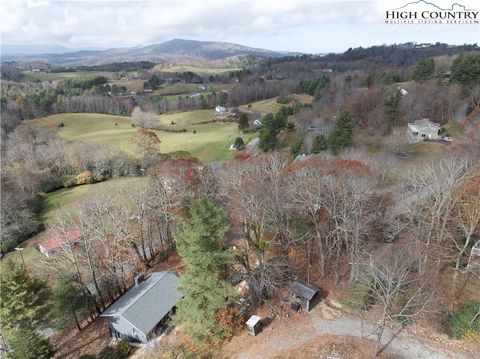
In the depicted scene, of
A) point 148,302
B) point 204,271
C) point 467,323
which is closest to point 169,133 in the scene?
point 148,302

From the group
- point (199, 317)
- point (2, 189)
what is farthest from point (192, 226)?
point (2, 189)

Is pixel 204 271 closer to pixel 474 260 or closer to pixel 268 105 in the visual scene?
pixel 474 260

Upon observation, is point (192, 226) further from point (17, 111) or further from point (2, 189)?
point (17, 111)

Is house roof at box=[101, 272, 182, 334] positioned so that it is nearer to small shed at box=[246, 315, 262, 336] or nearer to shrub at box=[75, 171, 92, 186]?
small shed at box=[246, 315, 262, 336]

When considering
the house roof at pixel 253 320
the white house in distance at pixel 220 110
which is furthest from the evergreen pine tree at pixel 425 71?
the house roof at pixel 253 320

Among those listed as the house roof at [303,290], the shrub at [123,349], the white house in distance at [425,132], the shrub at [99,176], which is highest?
the white house in distance at [425,132]

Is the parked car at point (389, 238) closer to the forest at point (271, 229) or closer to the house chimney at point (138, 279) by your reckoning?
the forest at point (271, 229)
